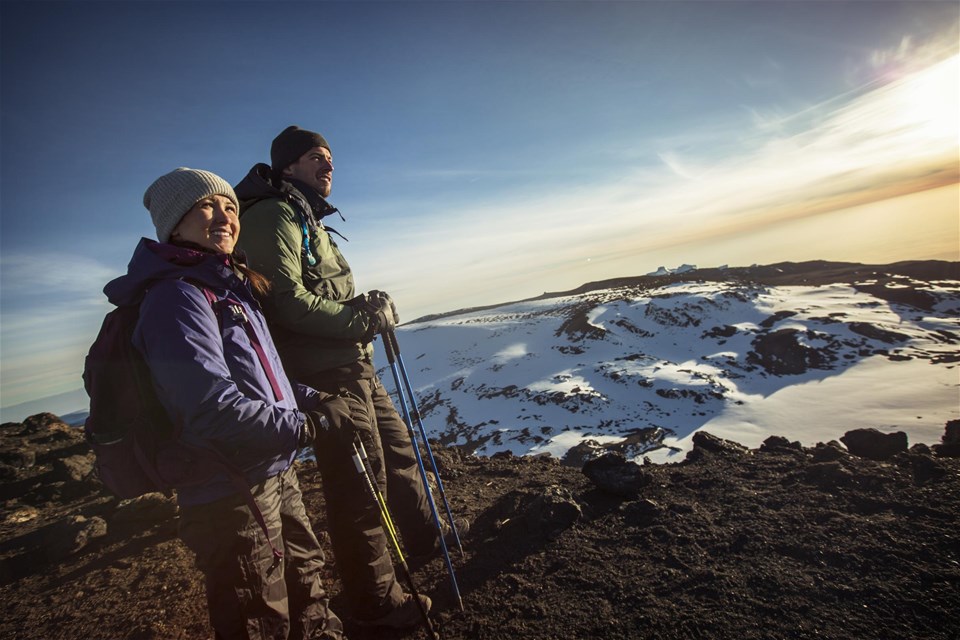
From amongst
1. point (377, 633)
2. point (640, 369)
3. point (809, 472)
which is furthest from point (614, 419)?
point (377, 633)

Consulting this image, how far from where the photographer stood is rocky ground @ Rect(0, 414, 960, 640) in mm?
2773

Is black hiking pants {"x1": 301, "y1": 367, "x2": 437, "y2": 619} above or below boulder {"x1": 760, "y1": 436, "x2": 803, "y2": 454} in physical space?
above

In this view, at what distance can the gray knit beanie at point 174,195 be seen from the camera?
2.36 metres

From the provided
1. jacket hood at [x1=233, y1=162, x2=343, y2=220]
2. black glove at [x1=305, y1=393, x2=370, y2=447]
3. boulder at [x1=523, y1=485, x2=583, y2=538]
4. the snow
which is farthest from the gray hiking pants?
the snow

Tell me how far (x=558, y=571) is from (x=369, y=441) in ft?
6.05

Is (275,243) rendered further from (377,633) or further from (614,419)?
(614,419)

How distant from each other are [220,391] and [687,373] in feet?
165

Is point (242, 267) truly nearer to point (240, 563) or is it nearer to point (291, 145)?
point (240, 563)

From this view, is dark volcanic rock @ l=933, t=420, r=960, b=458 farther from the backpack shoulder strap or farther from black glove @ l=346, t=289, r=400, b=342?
the backpack shoulder strap

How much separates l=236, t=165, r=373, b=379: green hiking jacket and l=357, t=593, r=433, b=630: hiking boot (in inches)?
69.8

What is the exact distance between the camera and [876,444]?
18.9 feet

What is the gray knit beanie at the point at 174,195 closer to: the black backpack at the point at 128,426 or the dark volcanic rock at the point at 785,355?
the black backpack at the point at 128,426

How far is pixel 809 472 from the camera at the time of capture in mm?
4516

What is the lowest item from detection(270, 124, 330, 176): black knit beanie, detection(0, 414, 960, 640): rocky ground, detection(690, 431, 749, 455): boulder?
detection(690, 431, 749, 455): boulder
